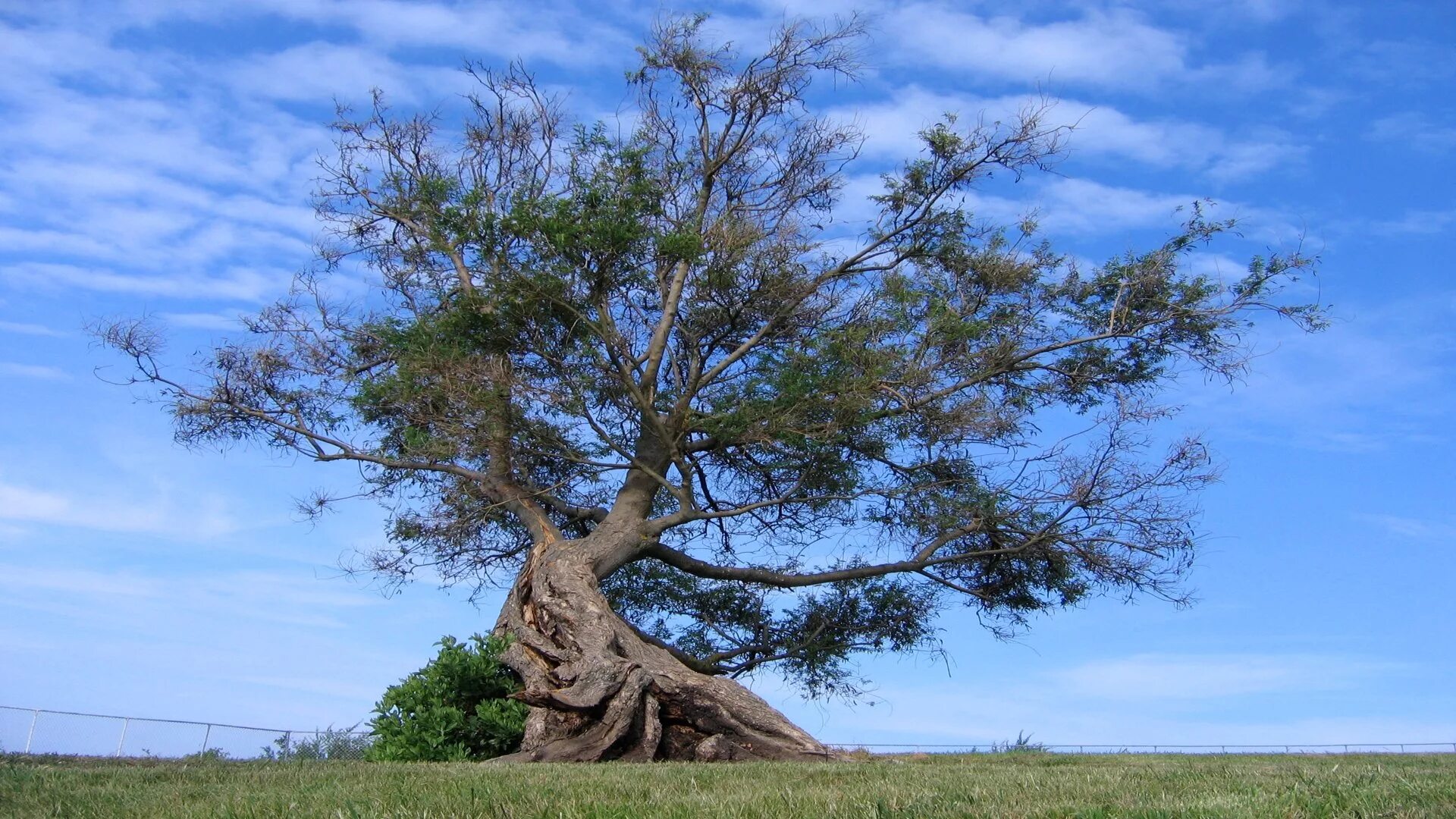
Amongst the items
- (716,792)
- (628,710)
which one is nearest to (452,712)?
(628,710)

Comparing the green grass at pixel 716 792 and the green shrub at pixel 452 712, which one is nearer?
the green grass at pixel 716 792

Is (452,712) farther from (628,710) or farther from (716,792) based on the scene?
(716,792)

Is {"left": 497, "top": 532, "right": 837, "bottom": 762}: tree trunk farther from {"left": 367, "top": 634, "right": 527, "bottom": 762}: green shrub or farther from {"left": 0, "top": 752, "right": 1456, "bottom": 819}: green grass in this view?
{"left": 0, "top": 752, "right": 1456, "bottom": 819}: green grass

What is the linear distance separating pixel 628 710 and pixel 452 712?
2.46m

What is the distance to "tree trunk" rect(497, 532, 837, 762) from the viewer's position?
1395 centimetres

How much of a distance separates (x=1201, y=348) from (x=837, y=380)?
25.1ft

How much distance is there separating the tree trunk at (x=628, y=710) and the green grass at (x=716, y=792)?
141 inches

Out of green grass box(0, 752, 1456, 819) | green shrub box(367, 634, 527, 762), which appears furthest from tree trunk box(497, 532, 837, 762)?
green grass box(0, 752, 1456, 819)

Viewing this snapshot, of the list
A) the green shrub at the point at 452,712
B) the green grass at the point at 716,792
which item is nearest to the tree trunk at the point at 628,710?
the green shrub at the point at 452,712

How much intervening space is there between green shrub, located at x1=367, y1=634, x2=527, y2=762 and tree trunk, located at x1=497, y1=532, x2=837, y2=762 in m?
0.38

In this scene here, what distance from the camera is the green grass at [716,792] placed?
20.2 feet

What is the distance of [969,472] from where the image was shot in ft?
66.5

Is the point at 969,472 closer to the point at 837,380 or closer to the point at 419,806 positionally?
the point at 837,380

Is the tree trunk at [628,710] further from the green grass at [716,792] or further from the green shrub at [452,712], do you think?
the green grass at [716,792]
